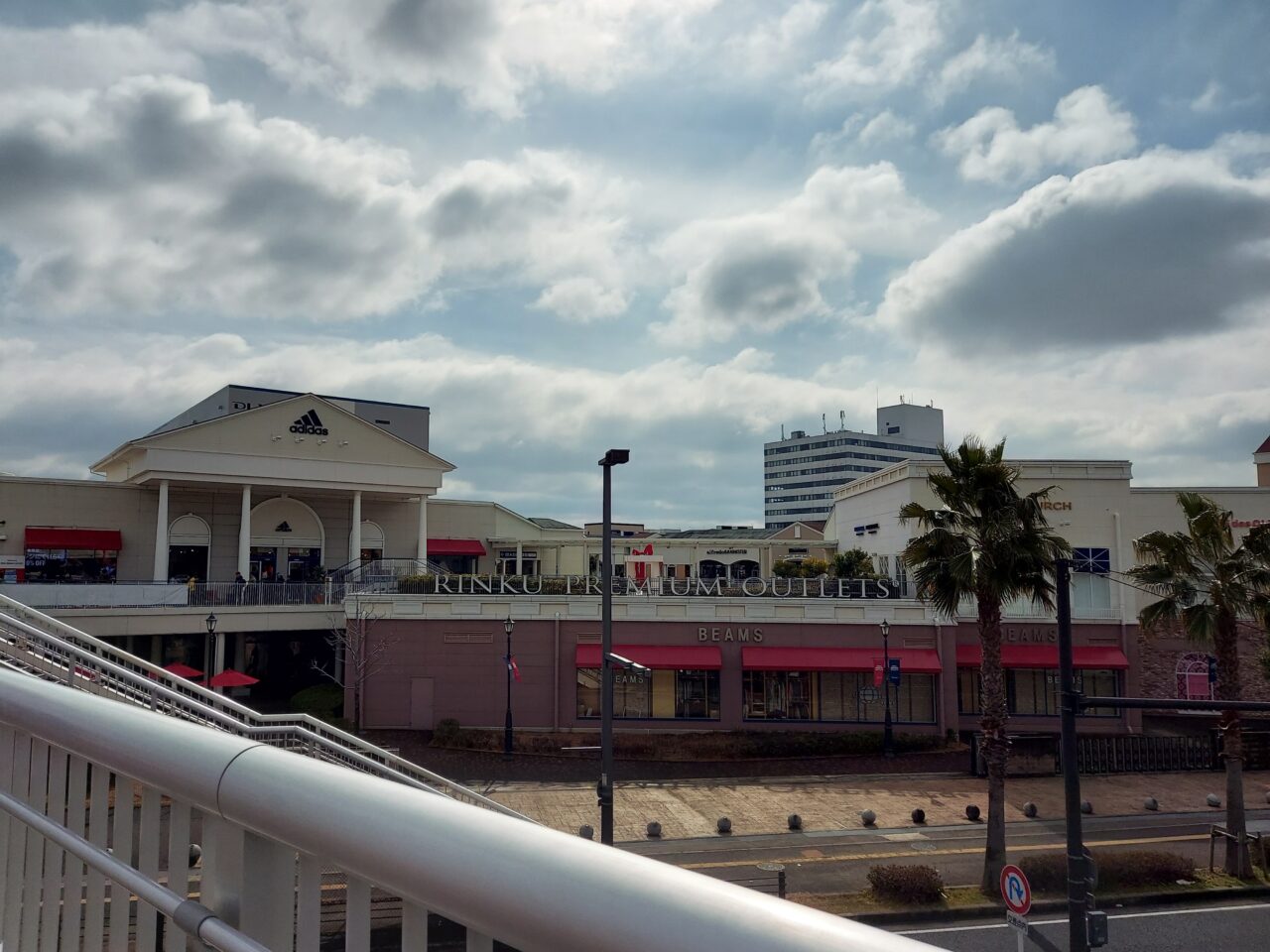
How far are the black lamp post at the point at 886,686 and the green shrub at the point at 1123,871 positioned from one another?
12158 mm

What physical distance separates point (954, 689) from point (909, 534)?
745 cm

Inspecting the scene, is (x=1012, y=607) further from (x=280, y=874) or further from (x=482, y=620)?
(x=280, y=874)

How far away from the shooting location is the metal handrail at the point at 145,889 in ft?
6.25

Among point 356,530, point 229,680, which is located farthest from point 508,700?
point 356,530

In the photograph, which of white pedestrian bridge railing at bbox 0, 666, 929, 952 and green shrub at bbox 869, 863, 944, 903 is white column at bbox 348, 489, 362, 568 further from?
white pedestrian bridge railing at bbox 0, 666, 929, 952

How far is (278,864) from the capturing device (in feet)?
6.55

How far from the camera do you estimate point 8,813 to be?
3.26 metres

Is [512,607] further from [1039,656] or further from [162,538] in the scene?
[1039,656]

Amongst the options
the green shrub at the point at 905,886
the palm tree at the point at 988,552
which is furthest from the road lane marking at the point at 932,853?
the green shrub at the point at 905,886

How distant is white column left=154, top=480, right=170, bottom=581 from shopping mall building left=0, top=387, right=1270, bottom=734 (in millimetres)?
114

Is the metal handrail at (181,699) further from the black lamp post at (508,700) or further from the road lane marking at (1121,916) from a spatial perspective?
the black lamp post at (508,700)

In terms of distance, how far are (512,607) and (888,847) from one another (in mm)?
17492

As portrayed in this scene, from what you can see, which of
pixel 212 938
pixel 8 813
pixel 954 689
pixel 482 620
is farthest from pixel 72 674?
pixel 954 689

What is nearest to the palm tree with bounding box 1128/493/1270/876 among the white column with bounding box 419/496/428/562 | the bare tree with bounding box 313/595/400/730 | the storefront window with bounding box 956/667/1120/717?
the storefront window with bounding box 956/667/1120/717
